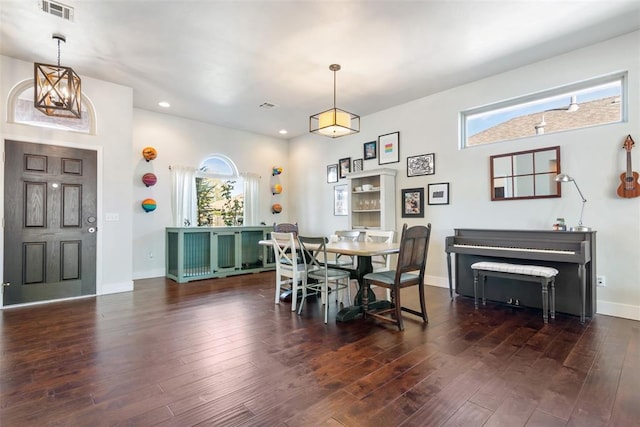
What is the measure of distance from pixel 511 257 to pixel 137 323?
401 centimetres

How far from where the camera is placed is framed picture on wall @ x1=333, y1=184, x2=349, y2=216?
20.9 ft

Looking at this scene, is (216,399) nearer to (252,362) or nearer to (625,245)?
(252,362)

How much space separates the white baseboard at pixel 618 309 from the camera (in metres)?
3.25

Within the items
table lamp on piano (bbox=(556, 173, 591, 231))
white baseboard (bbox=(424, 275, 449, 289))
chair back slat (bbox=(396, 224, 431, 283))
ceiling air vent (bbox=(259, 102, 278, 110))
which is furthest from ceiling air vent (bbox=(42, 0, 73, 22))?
white baseboard (bbox=(424, 275, 449, 289))

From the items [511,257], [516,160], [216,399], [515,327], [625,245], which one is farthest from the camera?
[516,160]

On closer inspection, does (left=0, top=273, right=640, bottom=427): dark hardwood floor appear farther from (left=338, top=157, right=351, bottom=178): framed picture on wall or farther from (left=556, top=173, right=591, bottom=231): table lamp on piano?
(left=338, top=157, right=351, bottom=178): framed picture on wall

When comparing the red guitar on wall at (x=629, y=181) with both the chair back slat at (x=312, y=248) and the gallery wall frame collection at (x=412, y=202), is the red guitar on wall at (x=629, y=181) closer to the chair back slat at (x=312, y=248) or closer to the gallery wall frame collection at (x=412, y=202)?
the gallery wall frame collection at (x=412, y=202)

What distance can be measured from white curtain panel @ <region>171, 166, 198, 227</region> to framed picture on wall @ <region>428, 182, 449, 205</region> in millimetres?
4228

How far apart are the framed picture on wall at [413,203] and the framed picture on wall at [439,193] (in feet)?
0.50

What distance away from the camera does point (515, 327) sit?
9.88 ft

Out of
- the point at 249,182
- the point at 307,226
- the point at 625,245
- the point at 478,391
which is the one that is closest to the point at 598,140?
the point at 625,245

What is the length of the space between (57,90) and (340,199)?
4570 millimetres

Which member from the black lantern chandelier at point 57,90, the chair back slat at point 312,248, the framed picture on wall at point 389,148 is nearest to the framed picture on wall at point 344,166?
the framed picture on wall at point 389,148

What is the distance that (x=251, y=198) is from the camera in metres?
6.81
